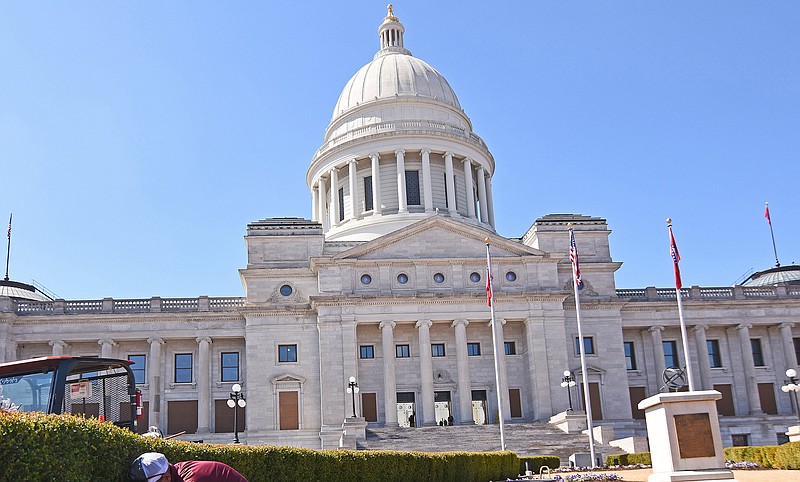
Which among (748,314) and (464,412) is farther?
(748,314)

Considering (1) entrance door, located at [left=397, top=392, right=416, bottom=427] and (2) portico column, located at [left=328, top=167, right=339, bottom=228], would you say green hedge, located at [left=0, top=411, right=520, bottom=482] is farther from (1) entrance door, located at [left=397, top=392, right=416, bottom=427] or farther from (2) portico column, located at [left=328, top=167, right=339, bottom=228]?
(2) portico column, located at [left=328, top=167, right=339, bottom=228]

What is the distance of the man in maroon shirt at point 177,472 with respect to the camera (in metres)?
8.93

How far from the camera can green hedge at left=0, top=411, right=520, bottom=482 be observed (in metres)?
8.98

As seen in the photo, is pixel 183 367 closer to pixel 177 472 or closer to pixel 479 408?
pixel 479 408

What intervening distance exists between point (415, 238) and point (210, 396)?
1657 centimetres

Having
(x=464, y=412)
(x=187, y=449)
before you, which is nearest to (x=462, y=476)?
(x=187, y=449)

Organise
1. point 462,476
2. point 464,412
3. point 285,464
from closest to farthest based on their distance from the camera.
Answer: point 285,464, point 462,476, point 464,412

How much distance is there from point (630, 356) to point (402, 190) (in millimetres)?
20273

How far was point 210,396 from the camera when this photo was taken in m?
52.9

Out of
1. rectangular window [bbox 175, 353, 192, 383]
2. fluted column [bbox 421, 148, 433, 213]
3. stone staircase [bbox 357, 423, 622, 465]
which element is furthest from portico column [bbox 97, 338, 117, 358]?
fluted column [bbox 421, 148, 433, 213]

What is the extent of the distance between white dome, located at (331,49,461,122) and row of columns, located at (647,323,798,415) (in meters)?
26.0

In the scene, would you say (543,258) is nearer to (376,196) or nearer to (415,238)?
(415,238)

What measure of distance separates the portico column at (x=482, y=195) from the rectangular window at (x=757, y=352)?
2130 cm

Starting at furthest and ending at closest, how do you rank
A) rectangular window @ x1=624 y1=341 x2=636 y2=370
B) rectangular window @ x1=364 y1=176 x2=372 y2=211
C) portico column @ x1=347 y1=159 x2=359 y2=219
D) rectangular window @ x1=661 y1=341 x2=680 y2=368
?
rectangular window @ x1=364 y1=176 x2=372 y2=211 < portico column @ x1=347 y1=159 x2=359 y2=219 < rectangular window @ x1=661 y1=341 x2=680 y2=368 < rectangular window @ x1=624 y1=341 x2=636 y2=370
